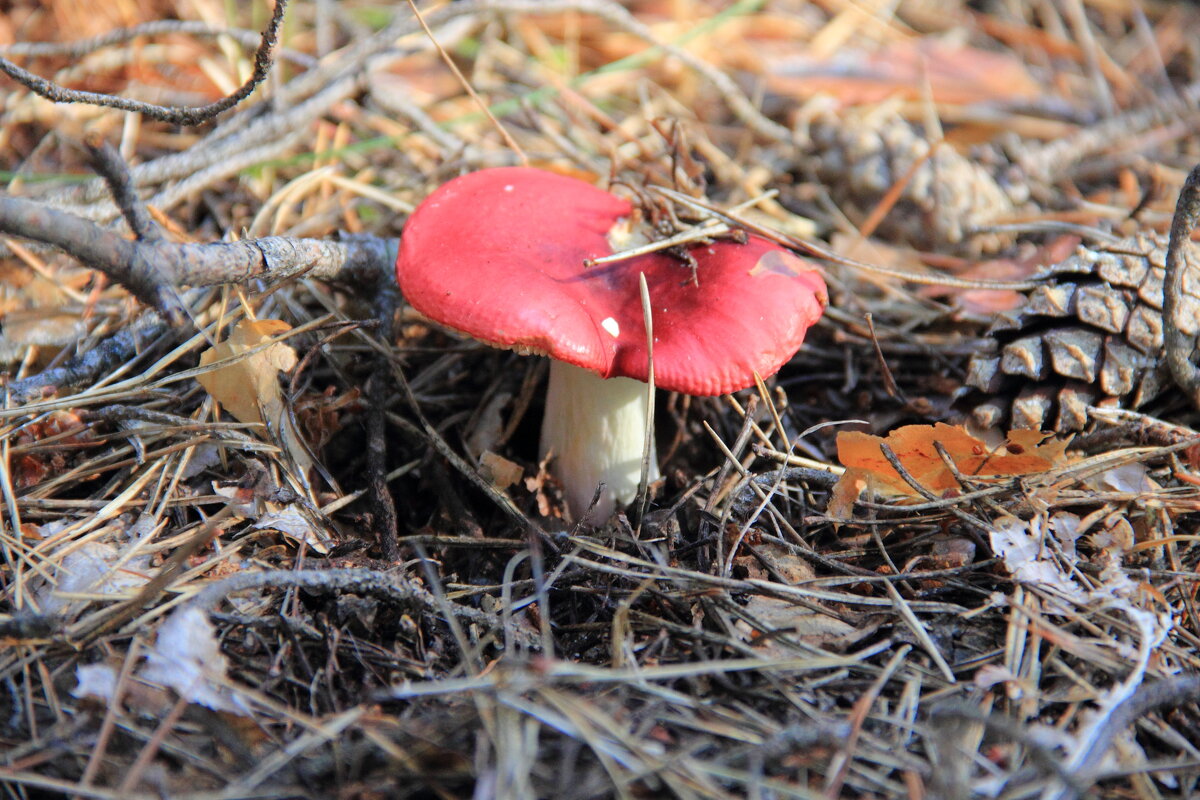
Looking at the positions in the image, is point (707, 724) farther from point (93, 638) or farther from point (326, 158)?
point (326, 158)

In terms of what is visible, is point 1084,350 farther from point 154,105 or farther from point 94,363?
point 94,363

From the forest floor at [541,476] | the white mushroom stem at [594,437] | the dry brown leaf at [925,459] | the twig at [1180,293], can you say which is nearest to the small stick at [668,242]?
the forest floor at [541,476]

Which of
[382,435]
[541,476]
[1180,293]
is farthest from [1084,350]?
[382,435]

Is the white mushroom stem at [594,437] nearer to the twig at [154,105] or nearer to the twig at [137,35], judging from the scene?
the twig at [154,105]

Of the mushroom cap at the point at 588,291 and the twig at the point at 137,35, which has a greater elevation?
the twig at the point at 137,35

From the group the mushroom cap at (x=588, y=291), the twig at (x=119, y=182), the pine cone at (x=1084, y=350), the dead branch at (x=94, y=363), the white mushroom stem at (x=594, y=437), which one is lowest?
the white mushroom stem at (x=594, y=437)

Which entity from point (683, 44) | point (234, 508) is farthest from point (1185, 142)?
point (234, 508)

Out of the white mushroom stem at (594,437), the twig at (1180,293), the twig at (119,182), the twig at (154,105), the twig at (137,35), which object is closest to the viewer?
the twig at (119,182)
